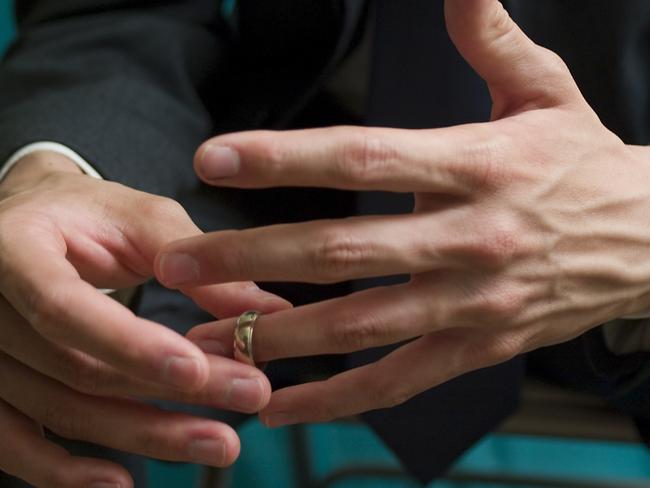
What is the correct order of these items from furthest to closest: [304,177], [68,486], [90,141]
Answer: [90,141], [68,486], [304,177]

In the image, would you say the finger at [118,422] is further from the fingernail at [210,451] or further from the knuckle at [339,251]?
the knuckle at [339,251]

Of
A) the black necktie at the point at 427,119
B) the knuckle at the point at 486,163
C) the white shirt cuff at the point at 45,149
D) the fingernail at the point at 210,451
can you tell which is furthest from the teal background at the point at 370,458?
the knuckle at the point at 486,163

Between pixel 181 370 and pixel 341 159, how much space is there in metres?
0.13

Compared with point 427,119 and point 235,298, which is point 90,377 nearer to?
point 235,298

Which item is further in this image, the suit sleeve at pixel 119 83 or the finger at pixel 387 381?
the suit sleeve at pixel 119 83

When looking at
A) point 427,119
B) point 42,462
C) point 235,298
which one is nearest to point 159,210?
point 235,298

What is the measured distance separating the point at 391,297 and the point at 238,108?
0.46 meters

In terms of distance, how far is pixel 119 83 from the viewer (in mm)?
748

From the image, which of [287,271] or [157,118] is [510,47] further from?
[157,118]

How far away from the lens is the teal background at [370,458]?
1.44 metres

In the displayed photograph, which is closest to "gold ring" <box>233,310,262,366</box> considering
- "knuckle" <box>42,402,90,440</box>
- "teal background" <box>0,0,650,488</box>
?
"knuckle" <box>42,402,90,440</box>

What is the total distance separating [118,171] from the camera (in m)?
0.68

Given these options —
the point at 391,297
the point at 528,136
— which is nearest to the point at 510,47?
the point at 528,136

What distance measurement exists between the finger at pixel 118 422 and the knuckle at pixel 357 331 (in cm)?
9
